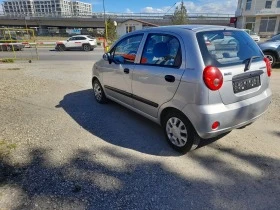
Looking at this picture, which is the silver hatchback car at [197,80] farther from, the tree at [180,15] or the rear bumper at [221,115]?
the tree at [180,15]

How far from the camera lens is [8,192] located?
2488 millimetres

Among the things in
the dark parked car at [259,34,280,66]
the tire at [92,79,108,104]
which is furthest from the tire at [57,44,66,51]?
the tire at [92,79,108,104]

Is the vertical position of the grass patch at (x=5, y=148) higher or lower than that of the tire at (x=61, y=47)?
lower

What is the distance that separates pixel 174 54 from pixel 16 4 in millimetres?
114660

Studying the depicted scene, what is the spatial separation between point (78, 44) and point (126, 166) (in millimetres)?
21862

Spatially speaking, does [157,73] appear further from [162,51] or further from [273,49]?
[273,49]

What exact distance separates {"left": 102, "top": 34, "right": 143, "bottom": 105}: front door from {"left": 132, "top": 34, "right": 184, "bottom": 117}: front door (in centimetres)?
22

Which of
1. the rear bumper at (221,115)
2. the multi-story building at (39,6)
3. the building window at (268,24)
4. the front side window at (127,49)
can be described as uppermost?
the multi-story building at (39,6)

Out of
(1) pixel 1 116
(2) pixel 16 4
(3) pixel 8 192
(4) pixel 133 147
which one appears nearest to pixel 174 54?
(4) pixel 133 147

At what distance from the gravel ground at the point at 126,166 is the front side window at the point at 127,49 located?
1192 mm

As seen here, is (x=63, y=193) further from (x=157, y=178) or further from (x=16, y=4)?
(x=16, y=4)

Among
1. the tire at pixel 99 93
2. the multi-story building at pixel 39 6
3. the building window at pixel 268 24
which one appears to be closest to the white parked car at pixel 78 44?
the tire at pixel 99 93

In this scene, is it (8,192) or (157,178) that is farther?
(157,178)

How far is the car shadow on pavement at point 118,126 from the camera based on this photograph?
135 inches
